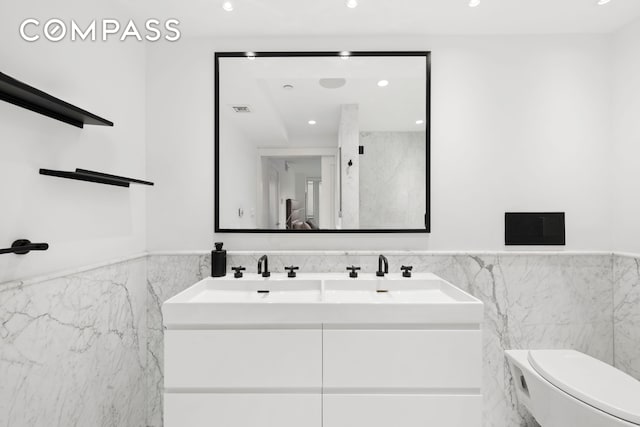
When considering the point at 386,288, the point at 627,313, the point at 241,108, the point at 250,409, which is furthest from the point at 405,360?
the point at 241,108

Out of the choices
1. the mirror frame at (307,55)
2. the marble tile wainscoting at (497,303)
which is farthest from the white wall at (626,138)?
the mirror frame at (307,55)

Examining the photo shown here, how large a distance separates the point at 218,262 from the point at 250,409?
0.75 metres

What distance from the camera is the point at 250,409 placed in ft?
4.37

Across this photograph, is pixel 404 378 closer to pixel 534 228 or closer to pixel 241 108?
pixel 534 228

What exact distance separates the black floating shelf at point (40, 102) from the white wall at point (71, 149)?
0.11ft

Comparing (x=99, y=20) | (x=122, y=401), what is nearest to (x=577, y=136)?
(x=99, y=20)

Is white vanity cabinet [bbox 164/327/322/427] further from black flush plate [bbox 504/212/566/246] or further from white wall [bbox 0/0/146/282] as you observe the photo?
black flush plate [bbox 504/212/566/246]

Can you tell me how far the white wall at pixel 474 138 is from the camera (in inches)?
73.9

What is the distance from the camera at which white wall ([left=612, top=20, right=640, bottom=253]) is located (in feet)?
5.71

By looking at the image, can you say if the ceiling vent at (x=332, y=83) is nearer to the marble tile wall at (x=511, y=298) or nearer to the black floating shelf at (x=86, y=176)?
the marble tile wall at (x=511, y=298)

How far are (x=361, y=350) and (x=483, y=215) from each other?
43.3 inches

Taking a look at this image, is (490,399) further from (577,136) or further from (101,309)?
(101,309)

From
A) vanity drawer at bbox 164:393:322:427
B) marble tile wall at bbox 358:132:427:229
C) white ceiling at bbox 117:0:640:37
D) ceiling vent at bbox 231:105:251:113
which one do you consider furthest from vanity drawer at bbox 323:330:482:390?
white ceiling at bbox 117:0:640:37

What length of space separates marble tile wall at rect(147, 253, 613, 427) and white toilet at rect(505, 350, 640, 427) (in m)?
0.17
